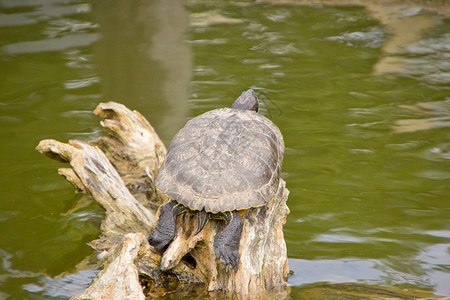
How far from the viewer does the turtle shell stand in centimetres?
276

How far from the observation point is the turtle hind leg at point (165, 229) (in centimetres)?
287

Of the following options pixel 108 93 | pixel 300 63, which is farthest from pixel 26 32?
pixel 300 63

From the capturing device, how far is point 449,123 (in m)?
5.16

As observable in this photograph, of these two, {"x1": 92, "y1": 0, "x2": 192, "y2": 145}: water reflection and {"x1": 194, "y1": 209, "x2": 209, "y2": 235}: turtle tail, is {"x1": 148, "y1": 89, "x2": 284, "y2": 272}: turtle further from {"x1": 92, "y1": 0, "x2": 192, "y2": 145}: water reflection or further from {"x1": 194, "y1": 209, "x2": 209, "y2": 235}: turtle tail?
{"x1": 92, "y1": 0, "x2": 192, "y2": 145}: water reflection

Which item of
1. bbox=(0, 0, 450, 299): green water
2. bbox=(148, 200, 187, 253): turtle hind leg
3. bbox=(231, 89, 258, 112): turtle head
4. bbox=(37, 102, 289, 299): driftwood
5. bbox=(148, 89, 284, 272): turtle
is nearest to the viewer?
bbox=(37, 102, 289, 299): driftwood

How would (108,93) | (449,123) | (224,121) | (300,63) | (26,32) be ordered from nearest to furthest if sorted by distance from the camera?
(224,121), (449,123), (108,93), (300,63), (26,32)

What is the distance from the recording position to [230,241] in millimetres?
2709

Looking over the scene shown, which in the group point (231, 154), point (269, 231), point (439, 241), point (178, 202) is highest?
point (231, 154)

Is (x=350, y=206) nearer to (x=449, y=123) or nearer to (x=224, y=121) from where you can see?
(x=224, y=121)

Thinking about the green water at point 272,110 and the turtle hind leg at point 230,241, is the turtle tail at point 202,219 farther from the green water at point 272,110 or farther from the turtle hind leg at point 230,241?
the green water at point 272,110

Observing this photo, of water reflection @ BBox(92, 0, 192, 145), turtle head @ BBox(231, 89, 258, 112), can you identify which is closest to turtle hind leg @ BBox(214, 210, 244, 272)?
turtle head @ BBox(231, 89, 258, 112)

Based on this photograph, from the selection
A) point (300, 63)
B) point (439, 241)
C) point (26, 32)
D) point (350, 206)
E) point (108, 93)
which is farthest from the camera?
point (26, 32)

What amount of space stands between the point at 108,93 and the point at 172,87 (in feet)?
2.54

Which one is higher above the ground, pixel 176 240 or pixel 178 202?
pixel 178 202
